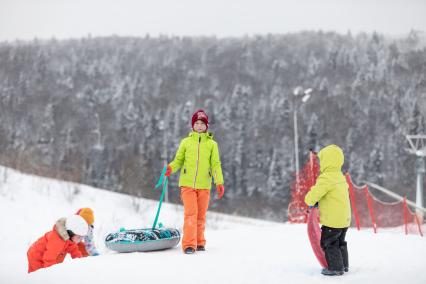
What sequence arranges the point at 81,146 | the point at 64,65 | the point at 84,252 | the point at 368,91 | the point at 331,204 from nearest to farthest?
the point at 331,204 < the point at 84,252 < the point at 81,146 < the point at 368,91 < the point at 64,65

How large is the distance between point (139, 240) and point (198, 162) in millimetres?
1297

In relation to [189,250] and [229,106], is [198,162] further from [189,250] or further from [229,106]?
[229,106]

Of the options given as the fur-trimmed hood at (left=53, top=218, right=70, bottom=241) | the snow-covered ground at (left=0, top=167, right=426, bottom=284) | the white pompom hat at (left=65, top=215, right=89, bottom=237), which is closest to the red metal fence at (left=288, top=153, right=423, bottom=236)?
the snow-covered ground at (left=0, top=167, right=426, bottom=284)

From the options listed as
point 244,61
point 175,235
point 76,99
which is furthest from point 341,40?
point 175,235

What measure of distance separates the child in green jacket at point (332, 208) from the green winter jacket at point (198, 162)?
5.18ft

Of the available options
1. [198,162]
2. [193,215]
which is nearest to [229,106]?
[198,162]

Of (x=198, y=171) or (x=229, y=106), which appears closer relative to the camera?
(x=198, y=171)

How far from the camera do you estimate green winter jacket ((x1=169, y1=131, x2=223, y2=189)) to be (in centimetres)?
641

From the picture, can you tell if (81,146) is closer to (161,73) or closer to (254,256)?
(161,73)

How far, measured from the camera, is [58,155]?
229 feet

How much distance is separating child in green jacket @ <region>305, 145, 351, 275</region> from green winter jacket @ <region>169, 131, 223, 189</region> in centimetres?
158

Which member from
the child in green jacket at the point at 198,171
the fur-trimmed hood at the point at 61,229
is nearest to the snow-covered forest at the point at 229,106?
the child in green jacket at the point at 198,171

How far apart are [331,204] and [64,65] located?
116 metres

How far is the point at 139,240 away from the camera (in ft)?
20.6
